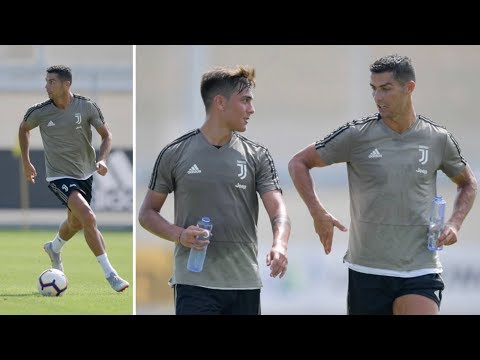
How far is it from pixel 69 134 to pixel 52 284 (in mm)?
1705

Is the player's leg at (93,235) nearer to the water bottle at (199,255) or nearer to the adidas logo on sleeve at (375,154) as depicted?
the water bottle at (199,255)

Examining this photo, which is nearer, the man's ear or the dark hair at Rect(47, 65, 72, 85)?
the man's ear

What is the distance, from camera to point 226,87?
6281mm

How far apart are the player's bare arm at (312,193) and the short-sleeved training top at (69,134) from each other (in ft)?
15.6

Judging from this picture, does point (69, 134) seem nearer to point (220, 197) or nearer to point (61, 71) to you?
point (61, 71)

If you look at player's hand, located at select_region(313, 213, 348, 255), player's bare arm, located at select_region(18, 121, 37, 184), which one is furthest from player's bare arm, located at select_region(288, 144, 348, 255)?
player's bare arm, located at select_region(18, 121, 37, 184)

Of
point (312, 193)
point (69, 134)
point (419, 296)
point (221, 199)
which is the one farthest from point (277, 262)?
point (69, 134)

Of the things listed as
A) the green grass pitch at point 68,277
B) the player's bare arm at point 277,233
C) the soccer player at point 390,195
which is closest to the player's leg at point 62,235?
the green grass pitch at point 68,277

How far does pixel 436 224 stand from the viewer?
6312 millimetres

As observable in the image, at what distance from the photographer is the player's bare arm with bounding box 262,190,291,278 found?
567 centimetres

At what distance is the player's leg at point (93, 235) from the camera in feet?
33.9

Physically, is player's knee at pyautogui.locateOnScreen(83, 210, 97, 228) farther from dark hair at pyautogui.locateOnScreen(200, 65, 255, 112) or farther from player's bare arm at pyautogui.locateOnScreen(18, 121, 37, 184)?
dark hair at pyautogui.locateOnScreen(200, 65, 255, 112)

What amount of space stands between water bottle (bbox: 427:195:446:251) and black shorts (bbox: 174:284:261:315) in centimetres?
119
